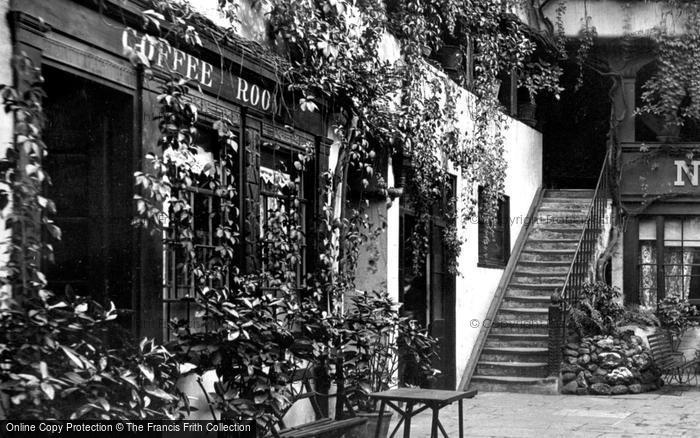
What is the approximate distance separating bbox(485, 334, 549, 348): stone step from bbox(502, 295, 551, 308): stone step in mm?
679

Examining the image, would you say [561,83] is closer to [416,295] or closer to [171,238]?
[416,295]

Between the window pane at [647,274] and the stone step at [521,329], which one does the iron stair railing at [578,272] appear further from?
the window pane at [647,274]

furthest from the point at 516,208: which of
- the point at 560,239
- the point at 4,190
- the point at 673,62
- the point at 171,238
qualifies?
the point at 4,190

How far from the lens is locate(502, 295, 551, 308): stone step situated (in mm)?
14906

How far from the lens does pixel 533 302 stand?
1493 centimetres

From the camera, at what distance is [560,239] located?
54.6ft

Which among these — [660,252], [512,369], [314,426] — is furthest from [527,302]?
[314,426]

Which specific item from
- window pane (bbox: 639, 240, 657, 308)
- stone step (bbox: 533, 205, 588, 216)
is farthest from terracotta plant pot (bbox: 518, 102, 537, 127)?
window pane (bbox: 639, 240, 657, 308)

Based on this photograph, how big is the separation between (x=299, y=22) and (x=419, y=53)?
2.79 meters

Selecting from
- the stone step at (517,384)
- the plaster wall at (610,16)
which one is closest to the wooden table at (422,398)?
the stone step at (517,384)

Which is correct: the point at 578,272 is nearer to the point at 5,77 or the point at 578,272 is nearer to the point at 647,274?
the point at 647,274

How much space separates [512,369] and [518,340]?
0.72 meters

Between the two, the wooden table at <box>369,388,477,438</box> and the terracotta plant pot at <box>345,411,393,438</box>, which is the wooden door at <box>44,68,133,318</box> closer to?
the wooden table at <box>369,388,477,438</box>

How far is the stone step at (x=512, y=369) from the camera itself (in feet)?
43.8
